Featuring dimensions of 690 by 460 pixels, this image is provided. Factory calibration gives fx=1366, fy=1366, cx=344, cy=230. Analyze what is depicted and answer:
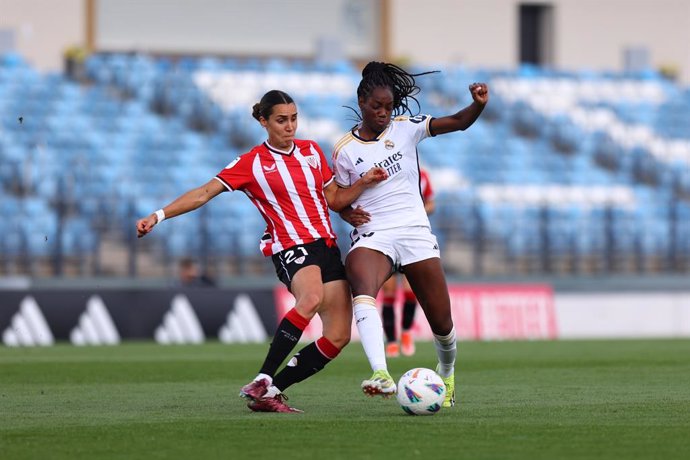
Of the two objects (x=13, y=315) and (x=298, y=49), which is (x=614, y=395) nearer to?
(x=13, y=315)

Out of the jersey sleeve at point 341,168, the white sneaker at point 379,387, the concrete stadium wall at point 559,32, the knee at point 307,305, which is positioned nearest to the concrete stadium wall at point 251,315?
the jersey sleeve at point 341,168

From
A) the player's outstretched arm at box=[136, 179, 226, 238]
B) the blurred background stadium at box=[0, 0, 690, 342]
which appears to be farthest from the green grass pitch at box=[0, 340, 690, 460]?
the blurred background stadium at box=[0, 0, 690, 342]

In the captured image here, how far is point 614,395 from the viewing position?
9.57m

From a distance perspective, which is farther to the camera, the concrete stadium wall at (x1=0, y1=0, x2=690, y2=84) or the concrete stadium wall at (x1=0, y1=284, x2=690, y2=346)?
the concrete stadium wall at (x1=0, y1=0, x2=690, y2=84)

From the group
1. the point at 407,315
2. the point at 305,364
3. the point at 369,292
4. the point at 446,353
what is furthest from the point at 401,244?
the point at 407,315

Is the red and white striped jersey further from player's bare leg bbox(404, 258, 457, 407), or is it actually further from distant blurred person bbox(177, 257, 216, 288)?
distant blurred person bbox(177, 257, 216, 288)

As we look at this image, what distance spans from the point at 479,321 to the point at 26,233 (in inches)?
276

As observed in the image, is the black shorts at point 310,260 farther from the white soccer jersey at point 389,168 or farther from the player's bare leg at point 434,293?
the player's bare leg at point 434,293

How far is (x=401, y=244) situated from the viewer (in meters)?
8.70

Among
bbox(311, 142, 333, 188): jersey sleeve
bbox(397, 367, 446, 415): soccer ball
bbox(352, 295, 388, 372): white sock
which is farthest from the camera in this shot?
bbox(311, 142, 333, 188): jersey sleeve

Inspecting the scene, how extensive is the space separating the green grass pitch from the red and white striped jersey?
1.12 metres

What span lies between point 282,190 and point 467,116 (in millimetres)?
1249

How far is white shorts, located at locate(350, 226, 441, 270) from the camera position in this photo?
8.67 m

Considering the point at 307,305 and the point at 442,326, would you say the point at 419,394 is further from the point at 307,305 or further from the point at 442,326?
the point at 307,305
